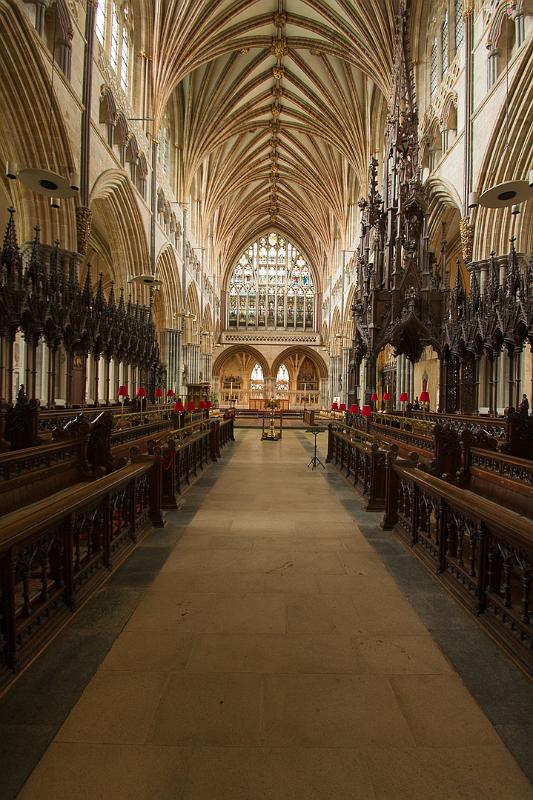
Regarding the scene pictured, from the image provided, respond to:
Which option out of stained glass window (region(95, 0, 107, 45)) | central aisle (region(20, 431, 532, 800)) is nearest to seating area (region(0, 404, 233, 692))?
central aisle (region(20, 431, 532, 800))

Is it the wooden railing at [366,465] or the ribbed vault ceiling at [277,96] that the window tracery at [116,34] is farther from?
Result: the wooden railing at [366,465]

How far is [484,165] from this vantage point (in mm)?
11203

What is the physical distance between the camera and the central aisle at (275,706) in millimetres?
1644

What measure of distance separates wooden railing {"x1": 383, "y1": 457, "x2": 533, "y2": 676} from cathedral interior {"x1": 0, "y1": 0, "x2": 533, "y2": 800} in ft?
0.08

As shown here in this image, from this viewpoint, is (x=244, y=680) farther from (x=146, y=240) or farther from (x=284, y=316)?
(x=284, y=316)

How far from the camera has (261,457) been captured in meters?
11.3

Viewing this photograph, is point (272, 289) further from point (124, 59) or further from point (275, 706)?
point (275, 706)

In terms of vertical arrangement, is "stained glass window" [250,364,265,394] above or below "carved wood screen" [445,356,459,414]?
above

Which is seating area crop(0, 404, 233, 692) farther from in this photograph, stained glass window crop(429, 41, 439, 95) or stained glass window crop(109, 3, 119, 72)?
stained glass window crop(429, 41, 439, 95)

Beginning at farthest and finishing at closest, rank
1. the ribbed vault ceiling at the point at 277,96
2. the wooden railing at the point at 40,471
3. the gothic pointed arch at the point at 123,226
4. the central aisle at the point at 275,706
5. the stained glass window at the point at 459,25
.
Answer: the ribbed vault ceiling at the point at 277,96 < the gothic pointed arch at the point at 123,226 < the stained glass window at the point at 459,25 < the wooden railing at the point at 40,471 < the central aisle at the point at 275,706

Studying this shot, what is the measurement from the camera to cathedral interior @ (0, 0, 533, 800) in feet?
6.24

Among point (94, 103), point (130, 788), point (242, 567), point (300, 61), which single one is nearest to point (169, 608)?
point (242, 567)

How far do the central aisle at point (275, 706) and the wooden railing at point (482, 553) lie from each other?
15.9 inches

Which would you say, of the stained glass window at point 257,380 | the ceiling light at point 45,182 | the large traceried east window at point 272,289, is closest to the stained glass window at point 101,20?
the ceiling light at point 45,182
